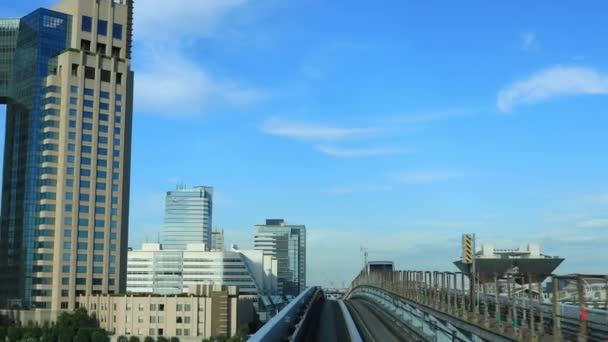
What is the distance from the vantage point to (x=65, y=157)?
136 m

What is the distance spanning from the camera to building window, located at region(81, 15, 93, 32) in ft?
469

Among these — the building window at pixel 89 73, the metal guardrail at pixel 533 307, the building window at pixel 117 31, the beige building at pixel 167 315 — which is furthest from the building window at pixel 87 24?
the metal guardrail at pixel 533 307

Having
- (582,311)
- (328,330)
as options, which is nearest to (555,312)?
(582,311)

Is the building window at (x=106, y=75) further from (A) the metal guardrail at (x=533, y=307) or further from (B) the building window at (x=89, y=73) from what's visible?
(A) the metal guardrail at (x=533, y=307)

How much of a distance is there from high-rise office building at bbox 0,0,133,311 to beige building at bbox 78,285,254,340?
10125 mm

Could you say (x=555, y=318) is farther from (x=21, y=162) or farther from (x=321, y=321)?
(x=21, y=162)

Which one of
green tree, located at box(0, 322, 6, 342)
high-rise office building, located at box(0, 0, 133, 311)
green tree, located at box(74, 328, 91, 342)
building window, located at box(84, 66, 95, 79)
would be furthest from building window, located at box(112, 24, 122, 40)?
green tree, located at box(0, 322, 6, 342)

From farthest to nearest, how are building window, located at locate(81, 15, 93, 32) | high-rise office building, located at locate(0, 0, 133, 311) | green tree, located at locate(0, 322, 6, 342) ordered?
building window, located at locate(81, 15, 93, 32)
high-rise office building, located at locate(0, 0, 133, 311)
green tree, located at locate(0, 322, 6, 342)

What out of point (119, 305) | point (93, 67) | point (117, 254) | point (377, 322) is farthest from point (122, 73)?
point (377, 322)

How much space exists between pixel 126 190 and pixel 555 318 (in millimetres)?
140691

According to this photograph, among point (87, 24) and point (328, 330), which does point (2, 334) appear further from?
point (328, 330)

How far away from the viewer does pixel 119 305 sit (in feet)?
415

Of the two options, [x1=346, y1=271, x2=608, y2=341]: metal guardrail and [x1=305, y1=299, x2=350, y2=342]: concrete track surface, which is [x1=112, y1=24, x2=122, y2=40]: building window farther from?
[x1=346, y1=271, x2=608, y2=341]: metal guardrail

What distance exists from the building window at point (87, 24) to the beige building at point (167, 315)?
57870mm
